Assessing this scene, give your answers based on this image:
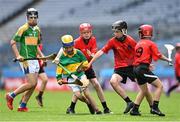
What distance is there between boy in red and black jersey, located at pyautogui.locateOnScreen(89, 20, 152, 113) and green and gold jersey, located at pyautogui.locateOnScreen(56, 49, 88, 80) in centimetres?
43

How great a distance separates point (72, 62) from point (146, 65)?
1.58 meters

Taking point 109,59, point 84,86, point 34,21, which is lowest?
point 109,59

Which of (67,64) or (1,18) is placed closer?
(67,64)

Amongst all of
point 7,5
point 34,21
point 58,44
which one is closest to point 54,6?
point 7,5

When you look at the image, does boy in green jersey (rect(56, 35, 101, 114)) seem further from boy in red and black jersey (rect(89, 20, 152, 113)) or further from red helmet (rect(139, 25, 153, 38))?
red helmet (rect(139, 25, 153, 38))

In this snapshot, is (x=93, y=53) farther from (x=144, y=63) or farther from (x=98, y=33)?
(x=98, y=33)

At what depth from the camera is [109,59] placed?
1289 inches

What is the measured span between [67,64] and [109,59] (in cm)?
1818

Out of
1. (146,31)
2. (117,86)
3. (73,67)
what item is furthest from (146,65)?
(73,67)

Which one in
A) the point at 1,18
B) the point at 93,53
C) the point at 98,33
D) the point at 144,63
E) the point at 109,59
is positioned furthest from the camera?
the point at 1,18

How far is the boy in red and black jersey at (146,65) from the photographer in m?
14.0

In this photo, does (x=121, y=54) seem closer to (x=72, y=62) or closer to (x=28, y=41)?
(x=72, y=62)

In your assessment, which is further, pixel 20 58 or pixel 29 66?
pixel 29 66

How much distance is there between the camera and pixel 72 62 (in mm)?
14602
